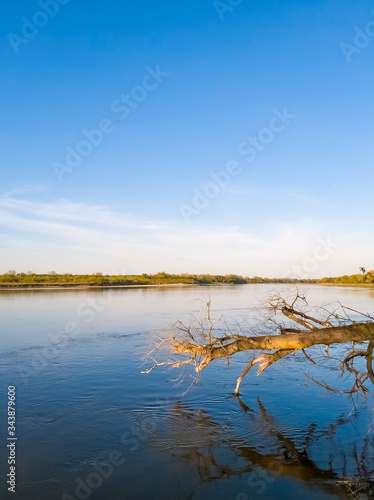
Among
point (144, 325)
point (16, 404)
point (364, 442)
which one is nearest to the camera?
point (364, 442)

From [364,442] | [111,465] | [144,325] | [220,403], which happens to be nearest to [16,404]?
[111,465]

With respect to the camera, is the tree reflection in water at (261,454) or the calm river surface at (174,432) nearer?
the calm river surface at (174,432)

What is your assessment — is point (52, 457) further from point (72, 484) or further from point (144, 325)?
point (144, 325)

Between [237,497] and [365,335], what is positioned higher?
[365,335]

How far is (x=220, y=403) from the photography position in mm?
10695

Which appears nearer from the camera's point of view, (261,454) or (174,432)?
(261,454)

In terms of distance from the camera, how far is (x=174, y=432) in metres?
8.73

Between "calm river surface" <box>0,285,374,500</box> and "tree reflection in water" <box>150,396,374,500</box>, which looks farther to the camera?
"tree reflection in water" <box>150,396,374,500</box>

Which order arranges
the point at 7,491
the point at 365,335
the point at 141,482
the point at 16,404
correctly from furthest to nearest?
the point at 16,404 < the point at 365,335 < the point at 141,482 < the point at 7,491

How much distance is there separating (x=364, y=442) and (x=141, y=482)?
4205mm

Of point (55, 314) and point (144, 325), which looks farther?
point (55, 314)

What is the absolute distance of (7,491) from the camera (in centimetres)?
636

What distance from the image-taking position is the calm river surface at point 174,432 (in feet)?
22.0

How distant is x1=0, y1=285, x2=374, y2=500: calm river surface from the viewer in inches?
264
